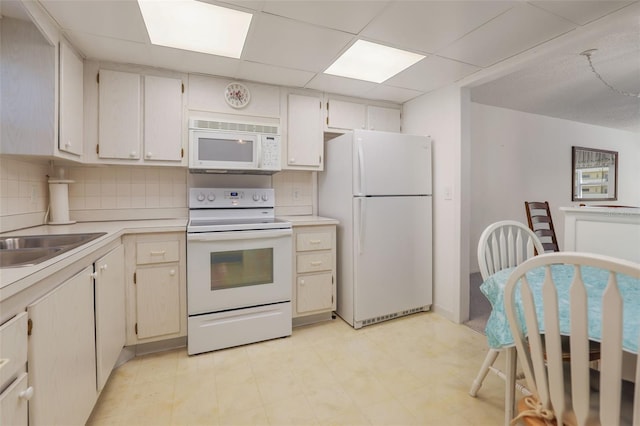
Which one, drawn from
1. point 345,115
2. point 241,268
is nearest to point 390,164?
point 345,115

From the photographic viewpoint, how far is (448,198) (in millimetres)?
2697

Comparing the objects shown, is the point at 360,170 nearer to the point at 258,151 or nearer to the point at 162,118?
the point at 258,151

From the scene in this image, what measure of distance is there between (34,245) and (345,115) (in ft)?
8.27

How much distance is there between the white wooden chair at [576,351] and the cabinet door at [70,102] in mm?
2468

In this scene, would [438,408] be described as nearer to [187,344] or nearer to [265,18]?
[187,344]

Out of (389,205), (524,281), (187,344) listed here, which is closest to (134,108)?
(187,344)

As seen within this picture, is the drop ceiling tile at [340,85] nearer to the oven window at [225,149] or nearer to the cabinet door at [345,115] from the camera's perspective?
the cabinet door at [345,115]

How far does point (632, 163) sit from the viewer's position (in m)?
5.68

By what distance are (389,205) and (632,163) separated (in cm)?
628

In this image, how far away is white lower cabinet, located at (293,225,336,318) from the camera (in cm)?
249

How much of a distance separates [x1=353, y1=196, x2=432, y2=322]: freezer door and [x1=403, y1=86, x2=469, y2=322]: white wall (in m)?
0.10

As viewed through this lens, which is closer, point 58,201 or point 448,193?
point 58,201

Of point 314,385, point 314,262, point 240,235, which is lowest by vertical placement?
point 314,385

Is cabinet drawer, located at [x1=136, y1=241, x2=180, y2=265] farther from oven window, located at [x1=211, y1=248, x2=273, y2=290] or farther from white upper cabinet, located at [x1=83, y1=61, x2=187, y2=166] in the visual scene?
white upper cabinet, located at [x1=83, y1=61, x2=187, y2=166]
